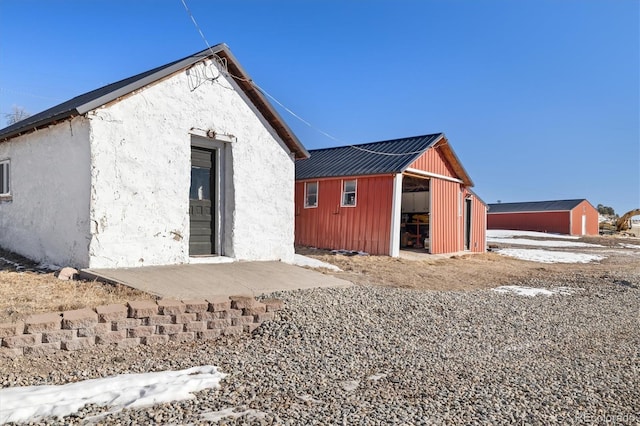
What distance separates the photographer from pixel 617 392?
4141 millimetres

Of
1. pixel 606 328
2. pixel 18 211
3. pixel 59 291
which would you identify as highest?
pixel 18 211

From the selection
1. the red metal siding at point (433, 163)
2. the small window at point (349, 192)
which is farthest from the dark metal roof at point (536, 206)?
the small window at point (349, 192)

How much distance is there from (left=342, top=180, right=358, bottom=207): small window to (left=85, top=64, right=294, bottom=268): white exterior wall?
5.38m

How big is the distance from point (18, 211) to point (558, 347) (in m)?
10.2

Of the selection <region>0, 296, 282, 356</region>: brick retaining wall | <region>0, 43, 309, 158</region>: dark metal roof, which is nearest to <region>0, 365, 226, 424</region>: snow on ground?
<region>0, 296, 282, 356</region>: brick retaining wall

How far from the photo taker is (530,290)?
9953 millimetres

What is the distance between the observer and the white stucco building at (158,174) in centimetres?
786

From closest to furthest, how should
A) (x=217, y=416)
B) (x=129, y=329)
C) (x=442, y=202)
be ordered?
(x=217, y=416) < (x=129, y=329) < (x=442, y=202)

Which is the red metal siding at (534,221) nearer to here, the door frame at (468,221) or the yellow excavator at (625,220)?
the yellow excavator at (625,220)

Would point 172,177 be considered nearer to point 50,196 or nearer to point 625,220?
point 50,196

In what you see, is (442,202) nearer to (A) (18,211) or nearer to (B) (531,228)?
(A) (18,211)

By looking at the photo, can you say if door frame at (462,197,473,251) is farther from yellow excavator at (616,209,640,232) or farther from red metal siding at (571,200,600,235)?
yellow excavator at (616,209,640,232)

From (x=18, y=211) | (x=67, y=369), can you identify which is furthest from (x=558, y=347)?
(x=18, y=211)

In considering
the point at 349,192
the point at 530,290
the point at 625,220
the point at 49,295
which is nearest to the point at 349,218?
the point at 349,192
